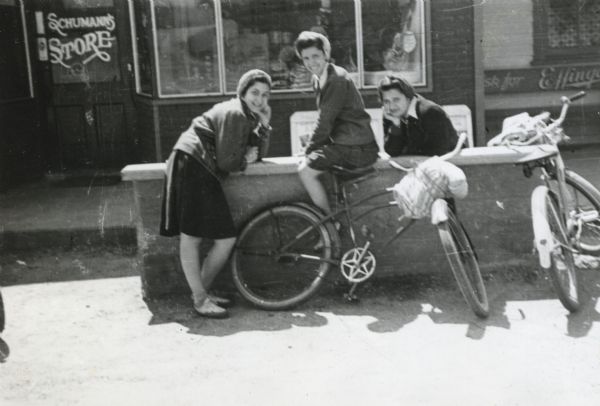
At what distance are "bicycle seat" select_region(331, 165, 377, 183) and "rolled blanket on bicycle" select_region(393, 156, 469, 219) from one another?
1.35 feet

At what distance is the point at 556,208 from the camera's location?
18.4 ft

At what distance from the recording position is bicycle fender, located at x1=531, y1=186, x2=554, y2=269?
5.21 meters

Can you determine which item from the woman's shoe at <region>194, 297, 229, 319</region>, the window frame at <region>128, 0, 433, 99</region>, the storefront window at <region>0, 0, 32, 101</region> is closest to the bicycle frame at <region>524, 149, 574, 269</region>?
the woman's shoe at <region>194, 297, 229, 319</region>

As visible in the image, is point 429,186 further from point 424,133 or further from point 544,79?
point 544,79

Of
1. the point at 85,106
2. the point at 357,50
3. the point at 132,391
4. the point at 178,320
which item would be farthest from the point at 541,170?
the point at 85,106

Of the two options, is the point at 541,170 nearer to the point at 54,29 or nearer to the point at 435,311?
the point at 435,311

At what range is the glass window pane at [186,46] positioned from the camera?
9508 mm

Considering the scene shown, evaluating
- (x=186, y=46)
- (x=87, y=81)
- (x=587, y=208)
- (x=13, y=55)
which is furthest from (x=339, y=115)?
(x=13, y=55)

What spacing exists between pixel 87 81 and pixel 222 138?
5.89 meters

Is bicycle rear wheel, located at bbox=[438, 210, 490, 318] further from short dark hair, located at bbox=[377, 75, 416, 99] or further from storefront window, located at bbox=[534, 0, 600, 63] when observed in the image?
storefront window, located at bbox=[534, 0, 600, 63]

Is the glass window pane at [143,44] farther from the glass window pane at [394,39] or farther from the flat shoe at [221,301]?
the flat shoe at [221,301]

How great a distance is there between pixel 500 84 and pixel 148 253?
320 inches

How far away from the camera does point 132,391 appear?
450 centimetres

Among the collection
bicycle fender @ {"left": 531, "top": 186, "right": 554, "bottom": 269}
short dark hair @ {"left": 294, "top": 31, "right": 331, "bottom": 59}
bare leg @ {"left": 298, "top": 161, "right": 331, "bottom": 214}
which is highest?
short dark hair @ {"left": 294, "top": 31, "right": 331, "bottom": 59}
